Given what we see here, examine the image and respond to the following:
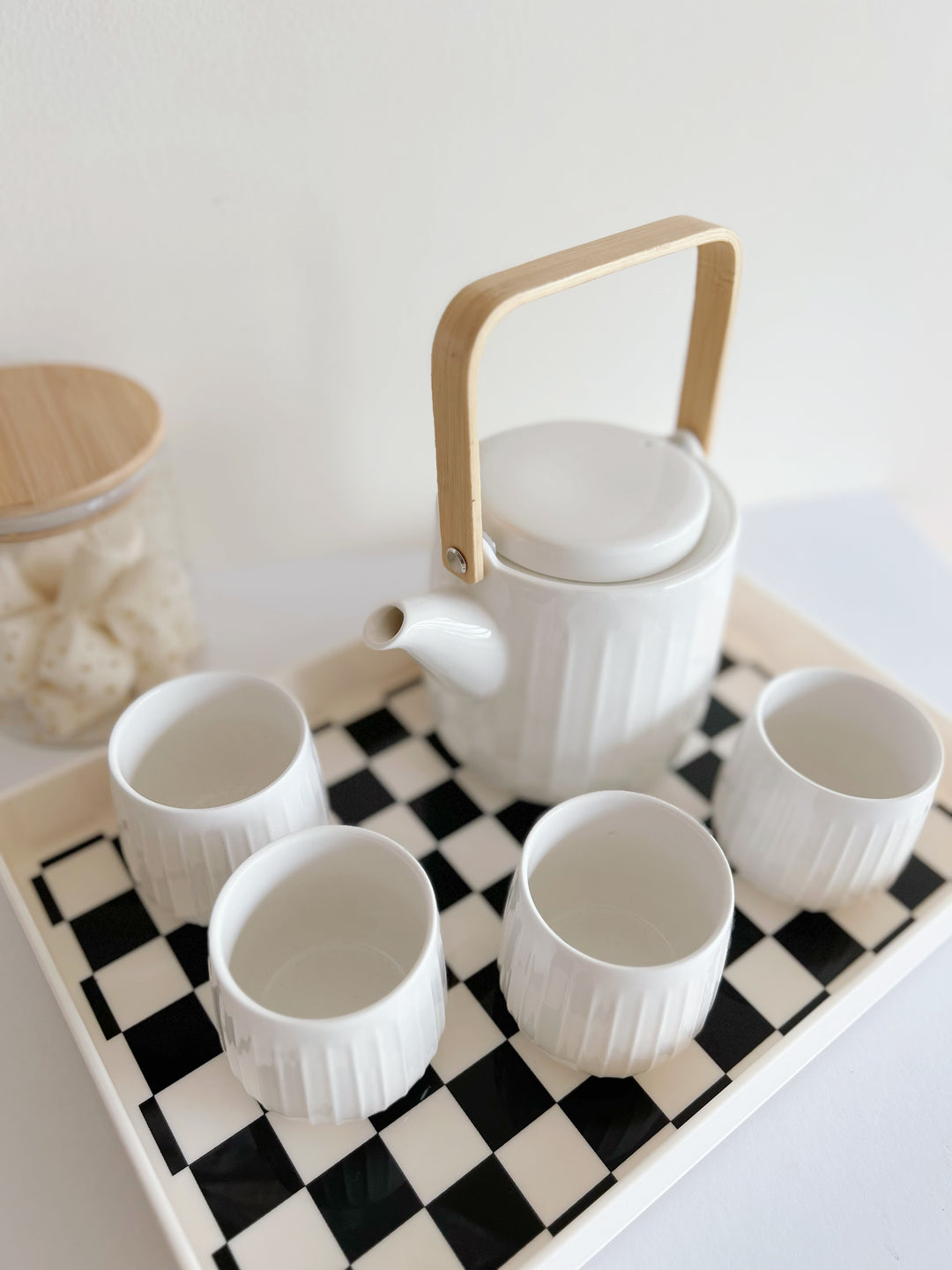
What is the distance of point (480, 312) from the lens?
1.41ft

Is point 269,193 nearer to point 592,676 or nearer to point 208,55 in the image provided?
point 208,55

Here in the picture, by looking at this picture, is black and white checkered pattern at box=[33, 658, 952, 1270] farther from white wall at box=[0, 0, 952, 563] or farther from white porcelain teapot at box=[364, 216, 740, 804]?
white wall at box=[0, 0, 952, 563]

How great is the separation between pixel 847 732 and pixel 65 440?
468mm

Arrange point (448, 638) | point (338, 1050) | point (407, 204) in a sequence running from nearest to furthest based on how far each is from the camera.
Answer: point (338, 1050) < point (448, 638) < point (407, 204)

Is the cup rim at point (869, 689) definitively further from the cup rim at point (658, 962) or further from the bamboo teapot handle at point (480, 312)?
the bamboo teapot handle at point (480, 312)

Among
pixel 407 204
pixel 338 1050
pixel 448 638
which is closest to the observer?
pixel 338 1050

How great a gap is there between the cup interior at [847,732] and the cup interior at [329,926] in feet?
0.73

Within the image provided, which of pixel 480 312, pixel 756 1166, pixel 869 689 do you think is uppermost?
pixel 480 312

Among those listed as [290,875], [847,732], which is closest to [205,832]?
[290,875]

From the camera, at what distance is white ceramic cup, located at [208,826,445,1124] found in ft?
1.33

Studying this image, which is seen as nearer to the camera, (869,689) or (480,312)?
(480,312)

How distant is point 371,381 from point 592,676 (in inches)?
11.9

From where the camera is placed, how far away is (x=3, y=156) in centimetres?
56

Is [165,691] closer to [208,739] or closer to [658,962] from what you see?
[208,739]
